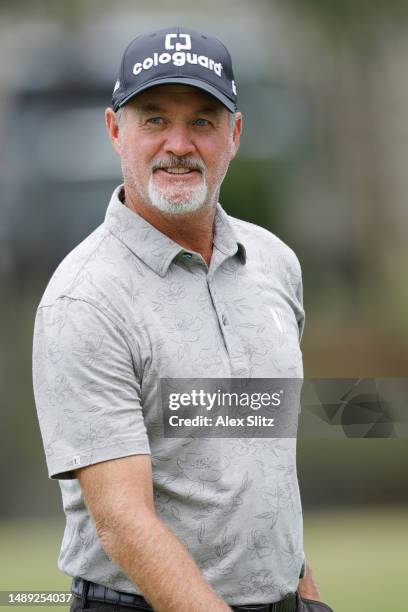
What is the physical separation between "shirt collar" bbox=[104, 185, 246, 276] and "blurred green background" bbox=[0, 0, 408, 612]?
388 cm

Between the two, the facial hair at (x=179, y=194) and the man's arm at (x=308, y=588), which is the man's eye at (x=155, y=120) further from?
the man's arm at (x=308, y=588)

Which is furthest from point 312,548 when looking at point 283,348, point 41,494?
point 283,348

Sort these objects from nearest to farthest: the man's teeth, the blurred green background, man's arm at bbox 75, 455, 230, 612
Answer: man's arm at bbox 75, 455, 230, 612 → the man's teeth → the blurred green background

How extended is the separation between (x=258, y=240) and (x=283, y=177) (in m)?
4.47

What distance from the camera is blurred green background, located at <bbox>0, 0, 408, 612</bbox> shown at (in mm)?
5793

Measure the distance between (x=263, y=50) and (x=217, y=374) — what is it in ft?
16.1

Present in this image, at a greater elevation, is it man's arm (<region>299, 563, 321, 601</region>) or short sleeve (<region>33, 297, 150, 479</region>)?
short sleeve (<region>33, 297, 150, 479</region>)

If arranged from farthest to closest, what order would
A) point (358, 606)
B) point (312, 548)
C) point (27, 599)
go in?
point (312, 548) < point (358, 606) < point (27, 599)

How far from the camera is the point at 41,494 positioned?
5.73 metres

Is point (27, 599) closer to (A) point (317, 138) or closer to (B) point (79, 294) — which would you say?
(B) point (79, 294)

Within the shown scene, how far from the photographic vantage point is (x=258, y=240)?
6.18 ft

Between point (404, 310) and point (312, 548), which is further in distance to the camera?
point (404, 310)

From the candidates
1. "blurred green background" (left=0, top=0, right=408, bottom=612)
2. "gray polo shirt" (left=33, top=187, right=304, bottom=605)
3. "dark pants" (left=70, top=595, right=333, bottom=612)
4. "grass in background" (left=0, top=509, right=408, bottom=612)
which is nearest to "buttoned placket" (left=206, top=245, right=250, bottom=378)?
"gray polo shirt" (left=33, top=187, right=304, bottom=605)

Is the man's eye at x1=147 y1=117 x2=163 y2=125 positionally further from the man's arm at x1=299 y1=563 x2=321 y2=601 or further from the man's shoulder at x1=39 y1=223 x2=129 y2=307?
the man's arm at x1=299 y1=563 x2=321 y2=601
